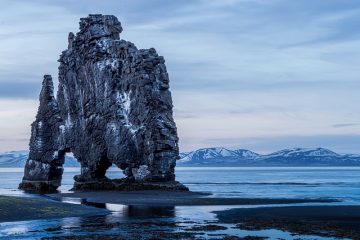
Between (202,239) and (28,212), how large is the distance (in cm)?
1984

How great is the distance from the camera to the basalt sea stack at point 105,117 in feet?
302

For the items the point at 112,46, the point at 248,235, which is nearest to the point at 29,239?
the point at 248,235

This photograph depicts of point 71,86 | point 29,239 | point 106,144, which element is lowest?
point 29,239

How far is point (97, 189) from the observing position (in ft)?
310

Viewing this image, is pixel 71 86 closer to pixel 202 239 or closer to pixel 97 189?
pixel 97 189

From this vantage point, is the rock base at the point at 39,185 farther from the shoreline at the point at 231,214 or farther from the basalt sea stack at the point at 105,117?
the shoreline at the point at 231,214

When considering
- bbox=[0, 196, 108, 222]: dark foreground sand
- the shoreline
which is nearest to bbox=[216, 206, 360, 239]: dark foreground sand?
the shoreline

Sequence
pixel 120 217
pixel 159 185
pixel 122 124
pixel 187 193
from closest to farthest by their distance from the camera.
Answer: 1. pixel 120 217
2. pixel 187 193
3. pixel 159 185
4. pixel 122 124

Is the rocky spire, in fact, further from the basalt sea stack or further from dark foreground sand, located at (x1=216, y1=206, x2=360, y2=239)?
dark foreground sand, located at (x1=216, y1=206, x2=360, y2=239)

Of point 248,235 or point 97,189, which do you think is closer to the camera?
point 248,235

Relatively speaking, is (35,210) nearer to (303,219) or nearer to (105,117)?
(303,219)

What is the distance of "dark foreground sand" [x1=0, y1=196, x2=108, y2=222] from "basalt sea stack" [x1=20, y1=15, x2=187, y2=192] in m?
31.6

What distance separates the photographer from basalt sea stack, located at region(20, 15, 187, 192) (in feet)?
302

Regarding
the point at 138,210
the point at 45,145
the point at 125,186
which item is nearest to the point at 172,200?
the point at 138,210
